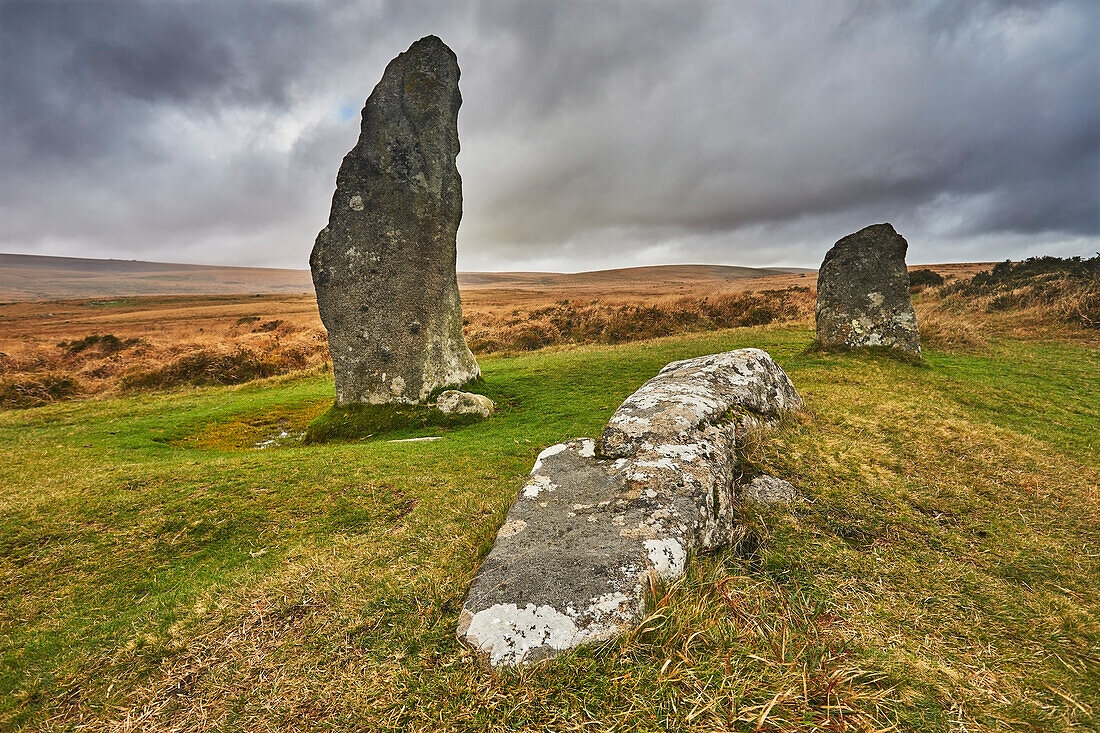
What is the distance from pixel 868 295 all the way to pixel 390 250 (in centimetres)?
1185

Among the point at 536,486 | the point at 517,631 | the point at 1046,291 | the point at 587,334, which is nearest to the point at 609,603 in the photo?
the point at 517,631

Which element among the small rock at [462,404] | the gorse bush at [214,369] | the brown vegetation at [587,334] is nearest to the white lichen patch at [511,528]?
the small rock at [462,404]

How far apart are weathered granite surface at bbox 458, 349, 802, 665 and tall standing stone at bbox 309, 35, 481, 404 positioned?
6051mm

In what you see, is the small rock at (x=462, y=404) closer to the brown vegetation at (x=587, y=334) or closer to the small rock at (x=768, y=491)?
the small rock at (x=768, y=491)

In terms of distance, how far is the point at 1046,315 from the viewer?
17188 mm

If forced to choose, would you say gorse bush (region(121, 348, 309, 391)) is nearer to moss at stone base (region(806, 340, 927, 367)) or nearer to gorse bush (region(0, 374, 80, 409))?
gorse bush (region(0, 374, 80, 409))

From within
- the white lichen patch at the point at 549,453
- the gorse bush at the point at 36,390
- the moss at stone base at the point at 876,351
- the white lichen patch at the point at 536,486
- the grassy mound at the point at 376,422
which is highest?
the moss at stone base at the point at 876,351

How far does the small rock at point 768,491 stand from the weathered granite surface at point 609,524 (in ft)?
0.74

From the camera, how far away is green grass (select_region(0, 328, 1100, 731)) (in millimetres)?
2504

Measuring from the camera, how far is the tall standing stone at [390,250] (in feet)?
32.6

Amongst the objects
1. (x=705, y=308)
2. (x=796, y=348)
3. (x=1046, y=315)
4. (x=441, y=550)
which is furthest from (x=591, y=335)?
(x=441, y=550)

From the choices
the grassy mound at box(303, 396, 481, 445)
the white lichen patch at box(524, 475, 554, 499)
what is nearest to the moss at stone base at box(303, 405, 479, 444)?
the grassy mound at box(303, 396, 481, 445)

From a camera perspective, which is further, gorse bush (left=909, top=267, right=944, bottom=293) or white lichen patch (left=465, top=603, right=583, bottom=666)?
gorse bush (left=909, top=267, right=944, bottom=293)

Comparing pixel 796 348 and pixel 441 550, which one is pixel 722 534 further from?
pixel 796 348
